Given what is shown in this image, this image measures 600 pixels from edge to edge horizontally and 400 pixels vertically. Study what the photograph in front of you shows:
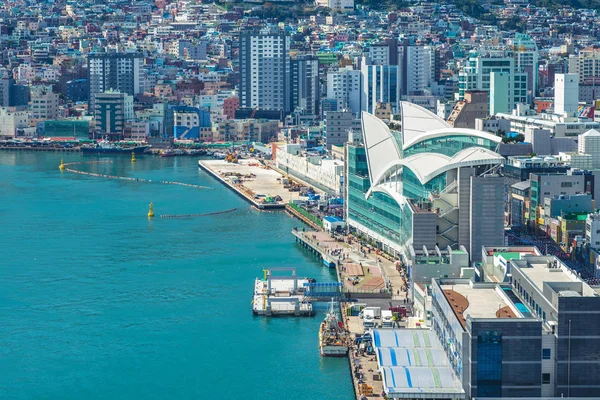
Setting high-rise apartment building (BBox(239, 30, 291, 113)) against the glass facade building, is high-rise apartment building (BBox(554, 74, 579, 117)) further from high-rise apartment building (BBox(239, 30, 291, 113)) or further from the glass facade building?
high-rise apartment building (BBox(239, 30, 291, 113))

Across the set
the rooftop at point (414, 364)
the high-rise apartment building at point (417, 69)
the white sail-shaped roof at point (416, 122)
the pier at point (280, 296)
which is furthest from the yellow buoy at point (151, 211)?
the high-rise apartment building at point (417, 69)

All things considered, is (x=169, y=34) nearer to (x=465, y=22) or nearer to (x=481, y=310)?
(x=465, y=22)

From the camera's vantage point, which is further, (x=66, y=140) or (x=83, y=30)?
(x=83, y=30)

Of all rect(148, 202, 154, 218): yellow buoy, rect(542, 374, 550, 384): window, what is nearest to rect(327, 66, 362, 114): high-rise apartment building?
rect(148, 202, 154, 218): yellow buoy

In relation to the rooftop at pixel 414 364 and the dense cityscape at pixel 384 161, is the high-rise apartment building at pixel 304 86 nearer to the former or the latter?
the dense cityscape at pixel 384 161

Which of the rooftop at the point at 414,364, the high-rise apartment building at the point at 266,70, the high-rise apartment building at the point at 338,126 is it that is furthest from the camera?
the high-rise apartment building at the point at 266,70

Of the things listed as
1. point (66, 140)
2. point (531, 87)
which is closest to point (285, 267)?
point (531, 87)
